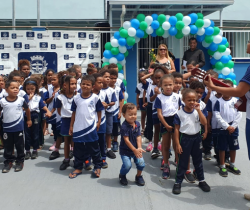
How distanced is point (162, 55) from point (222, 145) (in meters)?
2.94

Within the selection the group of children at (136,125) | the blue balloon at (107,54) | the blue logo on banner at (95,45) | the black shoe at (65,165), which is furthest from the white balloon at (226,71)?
the black shoe at (65,165)

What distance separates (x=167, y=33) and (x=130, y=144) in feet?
19.5

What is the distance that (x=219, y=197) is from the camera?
12.7 feet

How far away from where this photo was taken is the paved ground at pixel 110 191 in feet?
11.9

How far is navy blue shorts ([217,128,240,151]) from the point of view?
15.1ft

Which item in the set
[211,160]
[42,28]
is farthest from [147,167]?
[42,28]

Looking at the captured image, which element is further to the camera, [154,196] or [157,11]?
[157,11]

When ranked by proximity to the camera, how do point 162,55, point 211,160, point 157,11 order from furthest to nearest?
point 157,11, point 162,55, point 211,160

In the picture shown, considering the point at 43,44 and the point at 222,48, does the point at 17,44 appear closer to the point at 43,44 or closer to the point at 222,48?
the point at 43,44

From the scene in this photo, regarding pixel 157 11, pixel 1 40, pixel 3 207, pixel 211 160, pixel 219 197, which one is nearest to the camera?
pixel 3 207

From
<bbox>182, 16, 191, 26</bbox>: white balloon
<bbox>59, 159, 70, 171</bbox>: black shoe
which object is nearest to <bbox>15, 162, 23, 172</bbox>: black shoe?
<bbox>59, 159, 70, 171</bbox>: black shoe

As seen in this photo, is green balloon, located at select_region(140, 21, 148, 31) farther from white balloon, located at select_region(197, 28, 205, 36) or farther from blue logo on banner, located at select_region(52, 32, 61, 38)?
blue logo on banner, located at select_region(52, 32, 61, 38)

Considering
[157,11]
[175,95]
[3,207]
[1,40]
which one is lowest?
[3,207]

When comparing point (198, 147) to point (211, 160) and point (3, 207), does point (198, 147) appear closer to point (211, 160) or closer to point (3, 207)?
point (211, 160)
